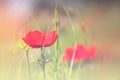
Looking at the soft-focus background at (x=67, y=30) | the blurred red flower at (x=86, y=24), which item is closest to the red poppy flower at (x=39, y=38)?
the soft-focus background at (x=67, y=30)

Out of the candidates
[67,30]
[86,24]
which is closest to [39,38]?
[67,30]

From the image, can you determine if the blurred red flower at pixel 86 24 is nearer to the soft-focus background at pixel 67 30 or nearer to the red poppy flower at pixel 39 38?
the soft-focus background at pixel 67 30

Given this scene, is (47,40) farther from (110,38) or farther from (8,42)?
(110,38)

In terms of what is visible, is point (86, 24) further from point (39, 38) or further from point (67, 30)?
point (39, 38)

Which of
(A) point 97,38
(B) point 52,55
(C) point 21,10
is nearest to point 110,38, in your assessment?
(A) point 97,38

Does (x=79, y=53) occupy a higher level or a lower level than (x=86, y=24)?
lower
